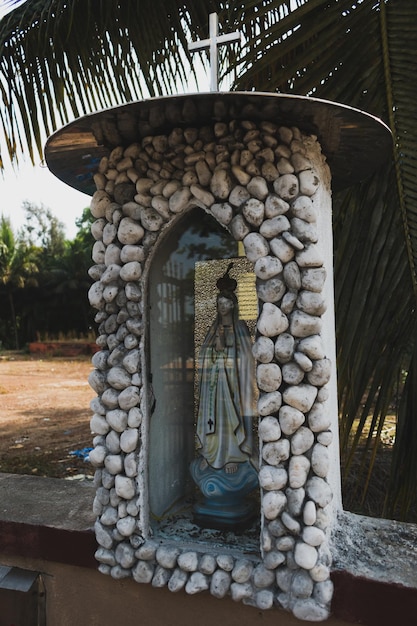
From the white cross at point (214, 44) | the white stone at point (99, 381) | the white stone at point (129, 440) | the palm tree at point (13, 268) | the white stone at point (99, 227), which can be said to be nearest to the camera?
the white cross at point (214, 44)

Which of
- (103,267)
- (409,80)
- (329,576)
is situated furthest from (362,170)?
(329,576)

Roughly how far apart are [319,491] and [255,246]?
1161 mm

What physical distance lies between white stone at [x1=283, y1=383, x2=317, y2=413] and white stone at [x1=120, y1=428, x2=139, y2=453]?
78 centimetres

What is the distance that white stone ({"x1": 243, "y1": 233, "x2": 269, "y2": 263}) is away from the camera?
96.6 inches

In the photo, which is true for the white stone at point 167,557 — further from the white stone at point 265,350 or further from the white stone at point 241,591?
the white stone at point 265,350

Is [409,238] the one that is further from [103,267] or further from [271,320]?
[103,267]

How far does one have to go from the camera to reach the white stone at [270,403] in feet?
7.85

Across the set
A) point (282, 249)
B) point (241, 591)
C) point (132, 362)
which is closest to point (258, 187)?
point (282, 249)

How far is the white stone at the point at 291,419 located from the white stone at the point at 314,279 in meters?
0.56

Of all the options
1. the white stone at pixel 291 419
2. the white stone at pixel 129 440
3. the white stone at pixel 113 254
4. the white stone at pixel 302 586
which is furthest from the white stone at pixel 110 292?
the white stone at pixel 302 586

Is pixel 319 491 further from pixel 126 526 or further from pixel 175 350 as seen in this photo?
pixel 175 350

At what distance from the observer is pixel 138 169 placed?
2732mm

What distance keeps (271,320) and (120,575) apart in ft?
4.94

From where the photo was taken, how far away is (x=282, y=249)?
2434 millimetres
